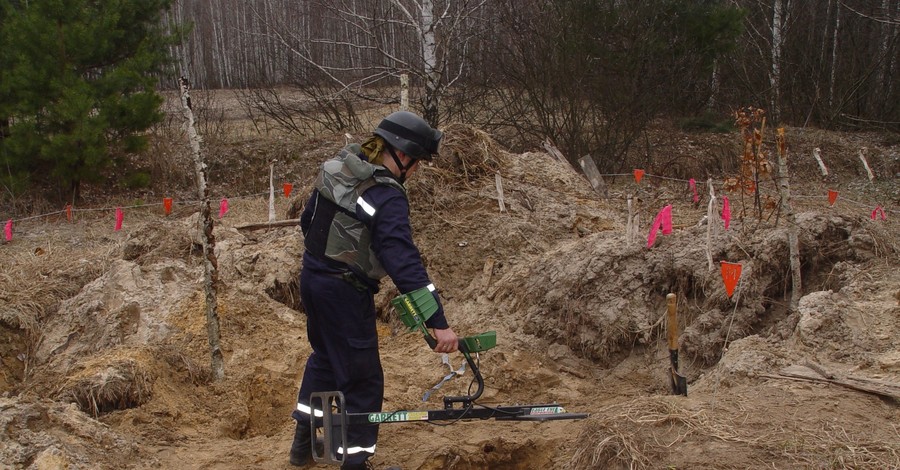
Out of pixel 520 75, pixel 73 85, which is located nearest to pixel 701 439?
Answer: pixel 520 75

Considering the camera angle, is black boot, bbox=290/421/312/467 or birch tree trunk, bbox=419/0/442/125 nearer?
black boot, bbox=290/421/312/467

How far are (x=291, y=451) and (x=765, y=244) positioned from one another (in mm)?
3725

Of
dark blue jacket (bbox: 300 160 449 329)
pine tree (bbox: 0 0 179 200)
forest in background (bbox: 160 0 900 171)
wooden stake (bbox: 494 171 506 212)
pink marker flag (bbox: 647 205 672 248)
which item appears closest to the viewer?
dark blue jacket (bbox: 300 160 449 329)

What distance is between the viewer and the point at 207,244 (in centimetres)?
578

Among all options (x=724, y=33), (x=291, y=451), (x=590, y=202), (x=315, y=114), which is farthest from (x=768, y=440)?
(x=315, y=114)

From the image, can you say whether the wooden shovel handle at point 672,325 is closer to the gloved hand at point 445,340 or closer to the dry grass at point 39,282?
the gloved hand at point 445,340

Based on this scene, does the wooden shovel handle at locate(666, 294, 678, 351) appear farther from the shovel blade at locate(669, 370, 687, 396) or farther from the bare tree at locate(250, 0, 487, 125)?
the bare tree at locate(250, 0, 487, 125)

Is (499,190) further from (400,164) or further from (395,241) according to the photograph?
(395,241)

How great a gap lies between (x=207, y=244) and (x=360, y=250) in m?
2.16

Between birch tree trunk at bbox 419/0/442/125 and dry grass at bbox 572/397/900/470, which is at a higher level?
birch tree trunk at bbox 419/0/442/125

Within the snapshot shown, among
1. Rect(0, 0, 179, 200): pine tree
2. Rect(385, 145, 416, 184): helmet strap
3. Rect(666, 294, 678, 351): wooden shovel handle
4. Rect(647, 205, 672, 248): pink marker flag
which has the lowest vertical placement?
Rect(666, 294, 678, 351): wooden shovel handle

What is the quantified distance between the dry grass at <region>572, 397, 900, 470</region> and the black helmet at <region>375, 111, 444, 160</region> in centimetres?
175

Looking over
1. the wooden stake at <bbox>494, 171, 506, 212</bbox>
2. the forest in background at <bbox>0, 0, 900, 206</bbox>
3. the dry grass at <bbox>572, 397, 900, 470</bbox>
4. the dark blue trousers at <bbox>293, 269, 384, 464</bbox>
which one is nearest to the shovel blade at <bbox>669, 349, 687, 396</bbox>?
the dry grass at <bbox>572, 397, 900, 470</bbox>

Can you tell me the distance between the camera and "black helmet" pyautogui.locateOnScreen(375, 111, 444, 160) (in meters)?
4.11
